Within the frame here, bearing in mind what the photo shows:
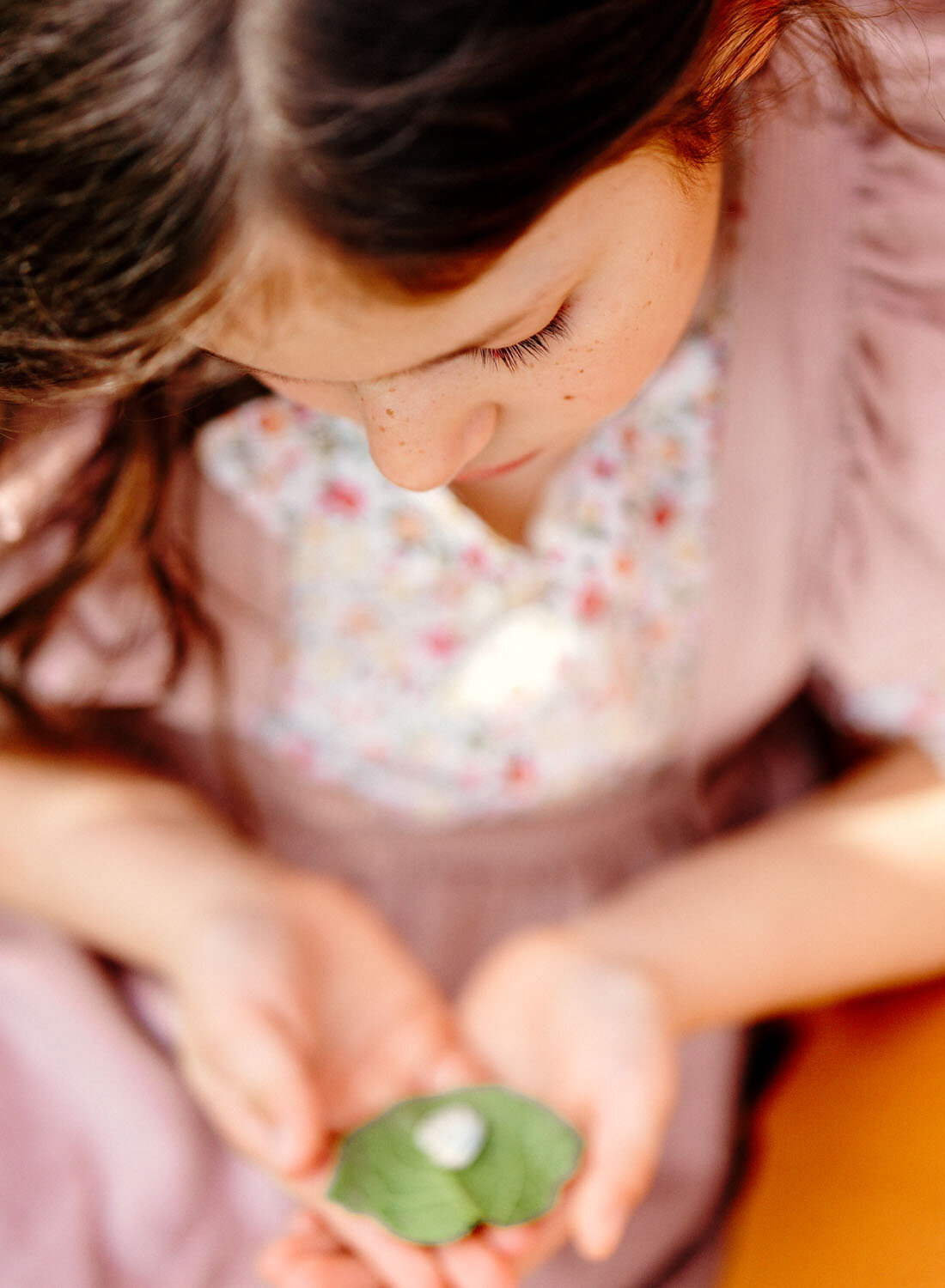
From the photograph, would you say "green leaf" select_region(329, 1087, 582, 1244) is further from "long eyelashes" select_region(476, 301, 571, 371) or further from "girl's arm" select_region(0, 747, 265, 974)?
"long eyelashes" select_region(476, 301, 571, 371)

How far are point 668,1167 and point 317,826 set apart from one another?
33 cm

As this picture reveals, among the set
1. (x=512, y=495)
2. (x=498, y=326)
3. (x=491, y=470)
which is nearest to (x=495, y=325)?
(x=498, y=326)

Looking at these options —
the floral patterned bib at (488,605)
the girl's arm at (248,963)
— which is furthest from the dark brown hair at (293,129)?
the girl's arm at (248,963)

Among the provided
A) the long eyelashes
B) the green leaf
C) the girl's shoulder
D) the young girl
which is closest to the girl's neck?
the young girl

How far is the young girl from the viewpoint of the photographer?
1.86ft

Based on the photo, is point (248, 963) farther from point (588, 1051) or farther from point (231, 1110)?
point (588, 1051)

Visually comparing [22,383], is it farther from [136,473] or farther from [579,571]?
[579,571]

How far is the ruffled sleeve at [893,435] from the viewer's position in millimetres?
593

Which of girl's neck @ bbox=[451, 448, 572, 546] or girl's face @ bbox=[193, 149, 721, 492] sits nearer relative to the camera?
girl's face @ bbox=[193, 149, 721, 492]

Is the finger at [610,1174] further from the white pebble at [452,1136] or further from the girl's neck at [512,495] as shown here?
the girl's neck at [512,495]

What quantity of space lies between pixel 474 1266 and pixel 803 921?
28cm

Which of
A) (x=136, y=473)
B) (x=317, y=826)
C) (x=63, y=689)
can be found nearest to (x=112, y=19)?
(x=136, y=473)

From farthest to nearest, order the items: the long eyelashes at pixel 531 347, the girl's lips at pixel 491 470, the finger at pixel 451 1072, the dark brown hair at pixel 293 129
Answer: the finger at pixel 451 1072 < the girl's lips at pixel 491 470 < the long eyelashes at pixel 531 347 < the dark brown hair at pixel 293 129

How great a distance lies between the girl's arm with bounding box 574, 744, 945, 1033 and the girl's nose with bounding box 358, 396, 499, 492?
1.20ft
